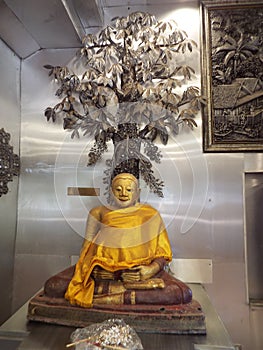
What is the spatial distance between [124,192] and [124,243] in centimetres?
28

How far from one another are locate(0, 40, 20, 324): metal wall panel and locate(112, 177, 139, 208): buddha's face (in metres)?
0.83

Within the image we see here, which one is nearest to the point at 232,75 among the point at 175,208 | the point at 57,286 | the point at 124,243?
the point at 175,208

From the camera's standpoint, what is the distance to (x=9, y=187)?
2195 mm

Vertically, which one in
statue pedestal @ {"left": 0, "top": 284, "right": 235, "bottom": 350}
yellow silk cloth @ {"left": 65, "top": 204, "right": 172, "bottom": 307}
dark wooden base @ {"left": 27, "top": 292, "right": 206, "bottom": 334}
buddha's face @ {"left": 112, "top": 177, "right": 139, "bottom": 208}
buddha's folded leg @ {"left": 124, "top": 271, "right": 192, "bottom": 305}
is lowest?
statue pedestal @ {"left": 0, "top": 284, "right": 235, "bottom": 350}

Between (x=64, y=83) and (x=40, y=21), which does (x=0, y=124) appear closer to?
(x=64, y=83)

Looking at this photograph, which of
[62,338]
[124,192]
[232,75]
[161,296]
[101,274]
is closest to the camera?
[62,338]

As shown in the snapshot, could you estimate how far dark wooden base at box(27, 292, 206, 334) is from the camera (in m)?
1.34

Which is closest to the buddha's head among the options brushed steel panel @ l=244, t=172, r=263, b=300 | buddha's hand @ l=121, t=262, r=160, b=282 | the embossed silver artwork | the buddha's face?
the buddha's face

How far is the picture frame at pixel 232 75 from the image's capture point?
87.7 inches

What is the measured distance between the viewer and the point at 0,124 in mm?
2078

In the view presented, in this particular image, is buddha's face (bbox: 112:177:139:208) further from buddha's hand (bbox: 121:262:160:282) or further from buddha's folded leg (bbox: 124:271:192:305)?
buddha's folded leg (bbox: 124:271:192:305)

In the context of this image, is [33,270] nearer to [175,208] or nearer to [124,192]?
[124,192]

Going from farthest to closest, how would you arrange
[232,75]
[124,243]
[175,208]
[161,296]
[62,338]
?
[232,75] → [175,208] → [124,243] → [161,296] → [62,338]

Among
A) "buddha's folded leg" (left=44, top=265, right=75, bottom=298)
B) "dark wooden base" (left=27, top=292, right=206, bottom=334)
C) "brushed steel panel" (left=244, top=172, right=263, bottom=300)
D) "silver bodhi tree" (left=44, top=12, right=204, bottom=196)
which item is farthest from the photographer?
"brushed steel panel" (left=244, top=172, right=263, bottom=300)
